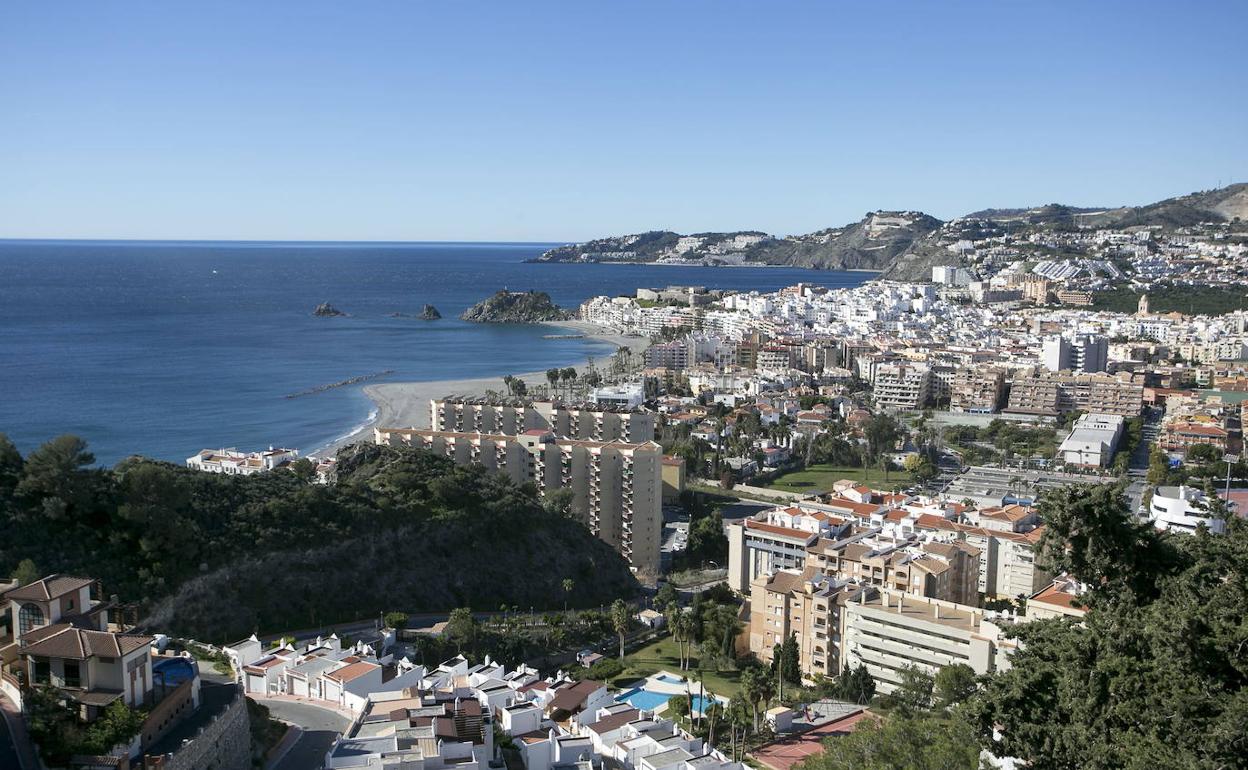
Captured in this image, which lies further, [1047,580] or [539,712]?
[1047,580]

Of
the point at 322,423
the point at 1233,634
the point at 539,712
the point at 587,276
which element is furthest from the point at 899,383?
the point at 587,276

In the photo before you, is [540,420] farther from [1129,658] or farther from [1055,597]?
[1129,658]

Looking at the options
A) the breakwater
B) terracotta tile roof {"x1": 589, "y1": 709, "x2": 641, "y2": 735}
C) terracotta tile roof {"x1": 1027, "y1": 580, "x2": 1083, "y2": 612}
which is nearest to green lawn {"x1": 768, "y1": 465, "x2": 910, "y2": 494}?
terracotta tile roof {"x1": 1027, "y1": 580, "x2": 1083, "y2": 612}

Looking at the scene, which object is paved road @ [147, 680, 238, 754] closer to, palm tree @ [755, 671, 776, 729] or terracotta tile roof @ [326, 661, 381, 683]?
terracotta tile roof @ [326, 661, 381, 683]

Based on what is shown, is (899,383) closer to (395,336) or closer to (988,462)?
(988,462)

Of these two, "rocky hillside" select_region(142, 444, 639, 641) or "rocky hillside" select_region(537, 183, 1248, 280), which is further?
"rocky hillside" select_region(537, 183, 1248, 280)

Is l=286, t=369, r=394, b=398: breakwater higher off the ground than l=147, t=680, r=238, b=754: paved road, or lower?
lower
